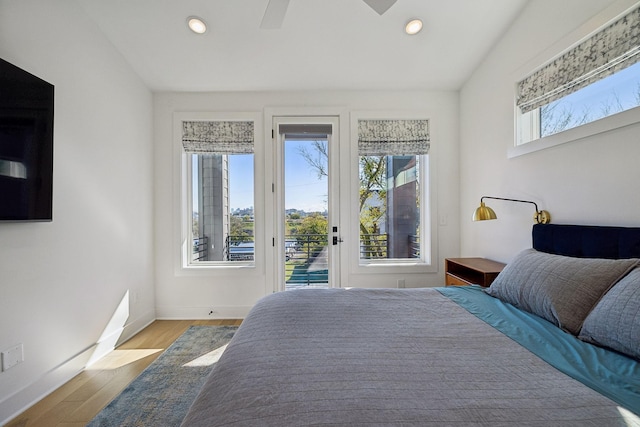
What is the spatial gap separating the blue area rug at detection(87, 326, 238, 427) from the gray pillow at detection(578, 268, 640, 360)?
2039mm

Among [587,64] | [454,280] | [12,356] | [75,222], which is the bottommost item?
[12,356]

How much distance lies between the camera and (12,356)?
1.58 metres

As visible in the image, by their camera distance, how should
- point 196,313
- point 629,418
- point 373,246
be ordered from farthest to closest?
1. point 373,246
2. point 196,313
3. point 629,418

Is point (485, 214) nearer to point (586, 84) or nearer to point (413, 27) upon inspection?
point (586, 84)

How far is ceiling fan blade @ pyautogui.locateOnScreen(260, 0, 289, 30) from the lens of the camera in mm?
1540

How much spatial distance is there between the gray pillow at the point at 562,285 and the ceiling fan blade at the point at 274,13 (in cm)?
204

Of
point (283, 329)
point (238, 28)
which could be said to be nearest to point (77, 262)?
point (283, 329)

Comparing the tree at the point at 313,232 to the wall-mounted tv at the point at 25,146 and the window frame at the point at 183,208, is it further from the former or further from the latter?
the wall-mounted tv at the point at 25,146

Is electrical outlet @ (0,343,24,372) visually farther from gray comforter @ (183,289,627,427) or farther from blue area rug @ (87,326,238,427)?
gray comforter @ (183,289,627,427)

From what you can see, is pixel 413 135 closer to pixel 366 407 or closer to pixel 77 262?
pixel 366 407

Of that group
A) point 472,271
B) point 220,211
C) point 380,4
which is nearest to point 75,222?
point 220,211

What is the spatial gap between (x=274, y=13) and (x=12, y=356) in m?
2.58

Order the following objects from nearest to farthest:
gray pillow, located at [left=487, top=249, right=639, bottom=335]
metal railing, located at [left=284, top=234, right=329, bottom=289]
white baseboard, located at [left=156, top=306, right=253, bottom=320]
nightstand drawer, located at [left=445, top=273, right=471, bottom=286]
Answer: gray pillow, located at [left=487, top=249, right=639, bottom=335], nightstand drawer, located at [left=445, top=273, right=471, bottom=286], white baseboard, located at [left=156, top=306, right=253, bottom=320], metal railing, located at [left=284, top=234, right=329, bottom=289]

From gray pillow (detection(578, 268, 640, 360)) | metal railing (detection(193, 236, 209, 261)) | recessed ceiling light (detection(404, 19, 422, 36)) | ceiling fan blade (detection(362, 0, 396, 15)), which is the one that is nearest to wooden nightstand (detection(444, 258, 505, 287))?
gray pillow (detection(578, 268, 640, 360))
